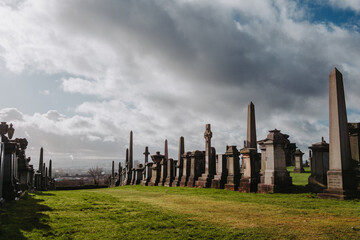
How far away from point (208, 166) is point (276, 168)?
234 inches

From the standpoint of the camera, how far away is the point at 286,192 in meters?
11.7

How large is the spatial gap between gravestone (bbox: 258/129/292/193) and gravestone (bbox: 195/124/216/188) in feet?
16.1

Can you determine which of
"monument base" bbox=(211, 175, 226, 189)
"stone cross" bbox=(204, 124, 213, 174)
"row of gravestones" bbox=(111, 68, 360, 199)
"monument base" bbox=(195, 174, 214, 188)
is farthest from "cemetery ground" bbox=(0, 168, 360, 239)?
"stone cross" bbox=(204, 124, 213, 174)

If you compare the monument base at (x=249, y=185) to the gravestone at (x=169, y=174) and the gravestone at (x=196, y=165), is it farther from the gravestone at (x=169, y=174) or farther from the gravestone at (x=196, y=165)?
the gravestone at (x=169, y=174)

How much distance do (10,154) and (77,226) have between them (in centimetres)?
472

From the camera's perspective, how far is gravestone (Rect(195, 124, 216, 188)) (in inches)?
663

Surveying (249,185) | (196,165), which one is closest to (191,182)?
(196,165)

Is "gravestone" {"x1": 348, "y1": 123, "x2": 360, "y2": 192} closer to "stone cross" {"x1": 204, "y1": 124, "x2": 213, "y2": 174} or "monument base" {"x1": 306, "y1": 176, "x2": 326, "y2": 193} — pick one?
"monument base" {"x1": 306, "y1": 176, "x2": 326, "y2": 193}

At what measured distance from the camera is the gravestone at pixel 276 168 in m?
11.8

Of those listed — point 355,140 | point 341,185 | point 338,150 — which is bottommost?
point 341,185

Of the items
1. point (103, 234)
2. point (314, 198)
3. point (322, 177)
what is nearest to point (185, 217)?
point (103, 234)

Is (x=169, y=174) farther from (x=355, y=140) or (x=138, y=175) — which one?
(x=355, y=140)

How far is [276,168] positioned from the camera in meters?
12.0

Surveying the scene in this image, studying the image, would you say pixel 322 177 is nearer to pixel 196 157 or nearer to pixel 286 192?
pixel 286 192
